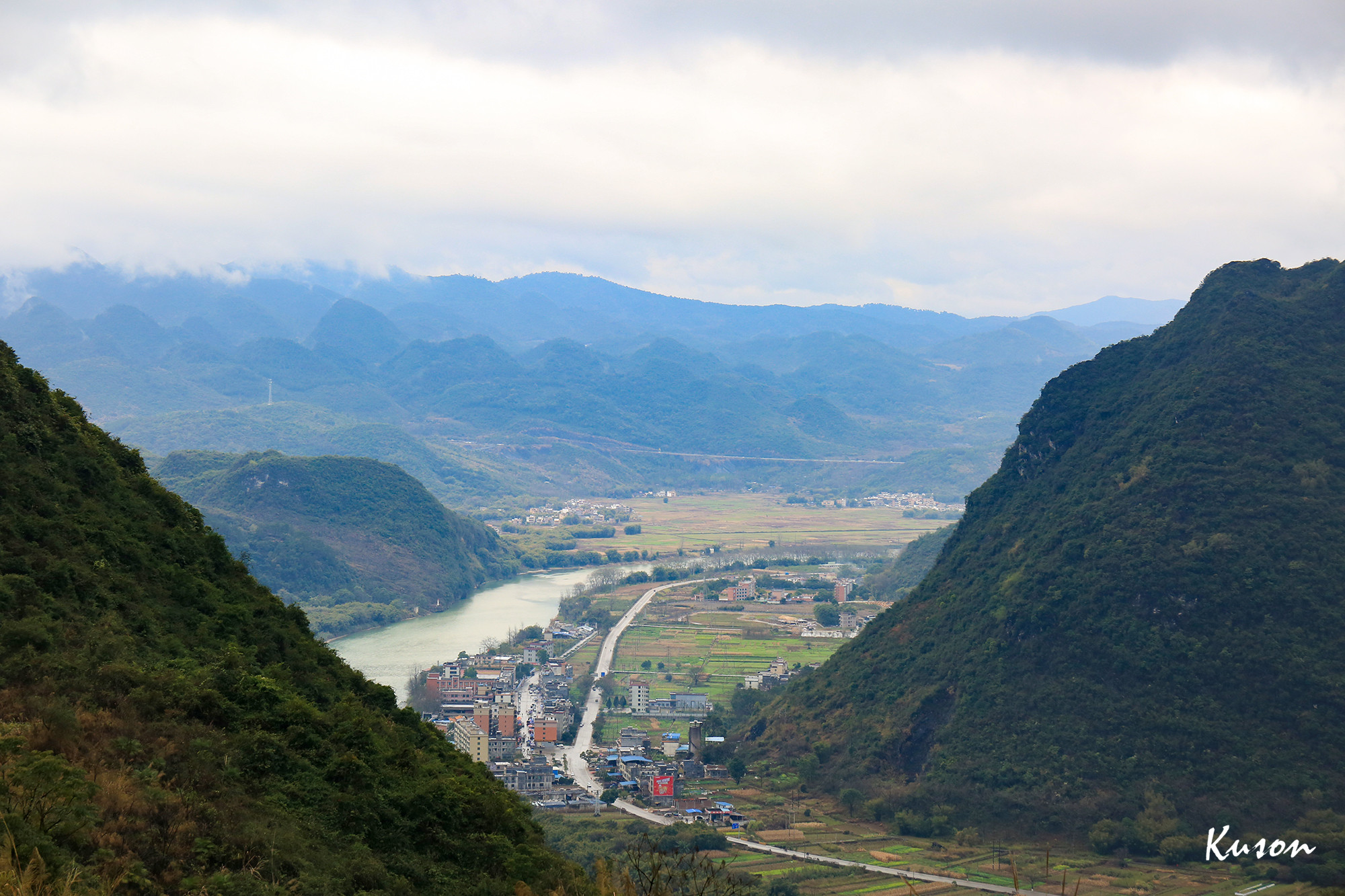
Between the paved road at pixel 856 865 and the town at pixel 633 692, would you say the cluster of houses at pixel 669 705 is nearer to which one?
the town at pixel 633 692

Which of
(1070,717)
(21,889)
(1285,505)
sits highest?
(1285,505)

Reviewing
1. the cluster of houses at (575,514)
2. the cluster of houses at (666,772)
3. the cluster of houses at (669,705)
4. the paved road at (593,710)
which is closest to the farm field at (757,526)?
the cluster of houses at (575,514)

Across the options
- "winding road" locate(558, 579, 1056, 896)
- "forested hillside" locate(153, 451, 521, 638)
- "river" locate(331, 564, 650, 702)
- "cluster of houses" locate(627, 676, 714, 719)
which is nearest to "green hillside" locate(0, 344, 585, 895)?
"winding road" locate(558, 579, 1056, 896)

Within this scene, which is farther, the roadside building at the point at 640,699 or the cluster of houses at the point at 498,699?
the roadside building at the point at 640,699

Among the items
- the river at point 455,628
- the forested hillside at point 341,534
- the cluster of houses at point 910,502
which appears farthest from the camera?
the cluster of houses at point 910,502

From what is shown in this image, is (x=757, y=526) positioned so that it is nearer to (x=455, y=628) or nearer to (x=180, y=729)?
(x=455, y=628)

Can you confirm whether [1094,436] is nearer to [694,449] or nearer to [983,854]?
[983,854]

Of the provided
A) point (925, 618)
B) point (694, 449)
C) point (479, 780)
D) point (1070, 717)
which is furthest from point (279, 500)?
point (694, 449)
